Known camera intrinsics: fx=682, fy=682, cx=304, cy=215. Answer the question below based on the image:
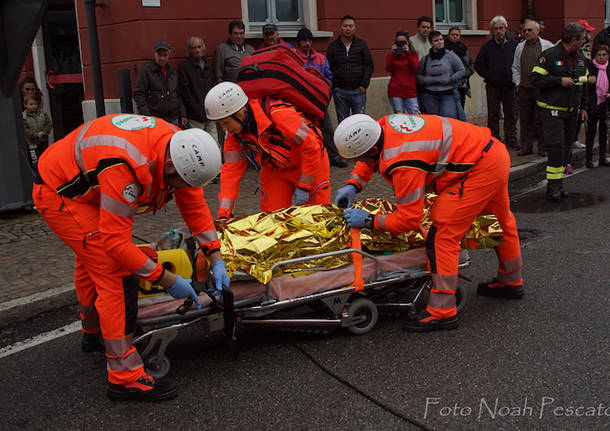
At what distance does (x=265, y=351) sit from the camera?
167 inches

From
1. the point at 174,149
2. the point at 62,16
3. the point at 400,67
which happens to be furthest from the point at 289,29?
the point at 174,149

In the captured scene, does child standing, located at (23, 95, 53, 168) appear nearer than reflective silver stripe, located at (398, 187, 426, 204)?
No

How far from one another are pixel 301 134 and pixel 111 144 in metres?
1.71

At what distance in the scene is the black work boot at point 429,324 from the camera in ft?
14.4

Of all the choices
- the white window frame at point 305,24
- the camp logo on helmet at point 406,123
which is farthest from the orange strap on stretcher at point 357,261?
the white window frame at point 305,24

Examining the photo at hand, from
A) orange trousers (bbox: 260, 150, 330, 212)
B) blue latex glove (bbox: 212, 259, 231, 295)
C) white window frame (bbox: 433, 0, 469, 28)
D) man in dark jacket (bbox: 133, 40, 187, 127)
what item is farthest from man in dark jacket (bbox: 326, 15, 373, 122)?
blue latex glove (bbox: 212, 259, 231, 295)

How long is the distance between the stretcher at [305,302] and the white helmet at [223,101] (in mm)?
1169

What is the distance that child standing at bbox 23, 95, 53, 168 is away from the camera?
8.73 meters

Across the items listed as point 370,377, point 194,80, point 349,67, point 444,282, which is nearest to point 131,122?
point 370,377

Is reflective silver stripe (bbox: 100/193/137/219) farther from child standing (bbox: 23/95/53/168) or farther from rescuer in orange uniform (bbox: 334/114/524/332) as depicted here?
child standing (bbox: 23/95/53/168)

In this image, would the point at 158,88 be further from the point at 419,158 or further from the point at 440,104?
the point at 419,158

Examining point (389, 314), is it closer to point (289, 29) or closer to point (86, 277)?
point (86, 277)

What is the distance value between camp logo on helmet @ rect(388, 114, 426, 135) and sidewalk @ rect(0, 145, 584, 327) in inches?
111

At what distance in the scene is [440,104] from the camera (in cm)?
1073
